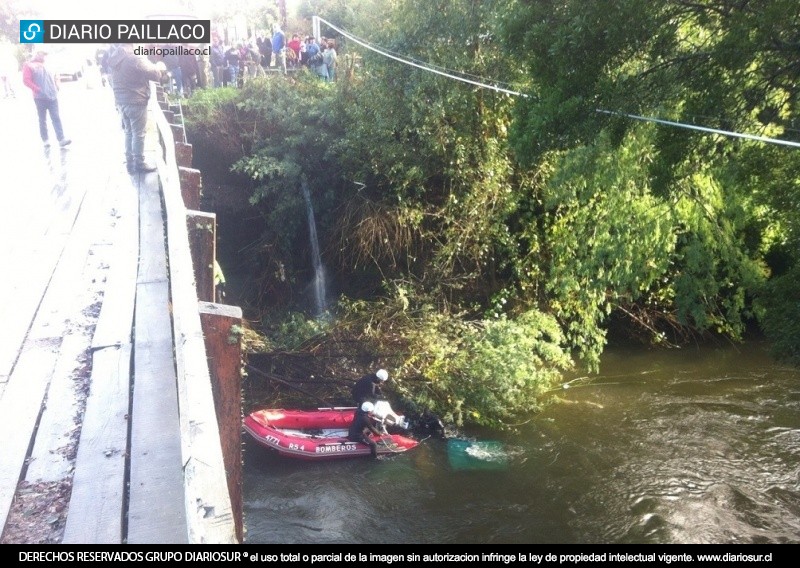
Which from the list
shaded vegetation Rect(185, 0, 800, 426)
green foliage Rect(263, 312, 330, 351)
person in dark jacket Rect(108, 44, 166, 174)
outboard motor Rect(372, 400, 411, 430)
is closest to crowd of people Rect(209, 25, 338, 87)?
shaded vegetation Rect(185, 0, 800, 426)

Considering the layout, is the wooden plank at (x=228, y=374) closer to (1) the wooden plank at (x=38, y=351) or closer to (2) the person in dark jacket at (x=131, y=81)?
(1) the wooden plank at (x=38, y=351)

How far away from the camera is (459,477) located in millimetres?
10383

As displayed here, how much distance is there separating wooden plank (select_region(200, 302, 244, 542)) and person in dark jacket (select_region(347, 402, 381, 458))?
6828mm

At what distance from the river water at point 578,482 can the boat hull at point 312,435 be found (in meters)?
0.20

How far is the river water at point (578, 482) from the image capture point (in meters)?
9.04

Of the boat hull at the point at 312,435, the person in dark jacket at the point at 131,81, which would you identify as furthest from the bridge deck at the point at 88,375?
the boat hull at the point at 312,435

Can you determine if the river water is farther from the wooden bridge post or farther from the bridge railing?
the bridge railing

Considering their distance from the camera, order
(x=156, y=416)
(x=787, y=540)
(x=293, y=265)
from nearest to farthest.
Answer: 1. (x=156, y=416)
2. (x=787, y=540)
3. (x=293, y=265)

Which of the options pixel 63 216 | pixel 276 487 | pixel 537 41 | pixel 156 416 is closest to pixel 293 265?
pixel 276 487

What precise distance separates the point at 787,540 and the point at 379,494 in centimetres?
536

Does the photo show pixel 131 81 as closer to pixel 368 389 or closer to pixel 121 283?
pixel 121 283

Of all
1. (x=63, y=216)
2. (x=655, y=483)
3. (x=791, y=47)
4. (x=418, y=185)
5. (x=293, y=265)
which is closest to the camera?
(x=791, y=47)

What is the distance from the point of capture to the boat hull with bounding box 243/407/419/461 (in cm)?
1060

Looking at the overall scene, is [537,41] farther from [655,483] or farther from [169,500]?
[169,500]
